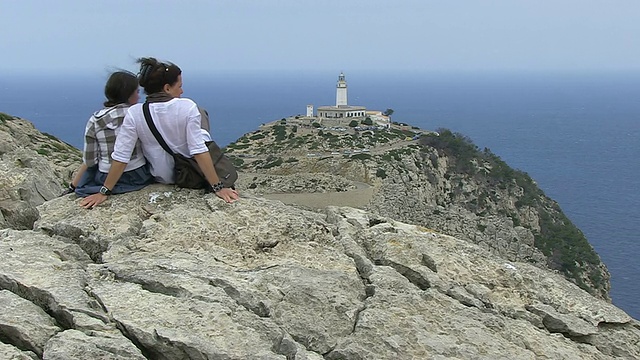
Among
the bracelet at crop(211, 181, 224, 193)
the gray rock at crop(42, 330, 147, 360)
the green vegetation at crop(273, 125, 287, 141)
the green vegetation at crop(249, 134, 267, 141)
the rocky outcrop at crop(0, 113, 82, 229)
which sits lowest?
the green vegetation at crop(249, 134, 267, 141)

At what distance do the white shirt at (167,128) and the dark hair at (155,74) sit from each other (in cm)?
23

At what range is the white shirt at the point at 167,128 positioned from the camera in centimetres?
653

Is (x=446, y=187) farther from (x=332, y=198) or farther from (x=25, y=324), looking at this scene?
(x=25, y=324)

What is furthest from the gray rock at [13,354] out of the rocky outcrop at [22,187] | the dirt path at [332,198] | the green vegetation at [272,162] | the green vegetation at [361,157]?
the green vegetation at [272,162]

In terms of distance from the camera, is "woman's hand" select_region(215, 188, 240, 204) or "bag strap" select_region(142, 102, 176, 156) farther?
"woman's hand" select_region(215, 188, 240, 204)

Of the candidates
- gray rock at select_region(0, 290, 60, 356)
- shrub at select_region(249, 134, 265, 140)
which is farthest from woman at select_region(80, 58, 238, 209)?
shrub at select_region(249, 134, 265, 140)

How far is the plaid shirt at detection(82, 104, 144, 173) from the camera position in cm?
689

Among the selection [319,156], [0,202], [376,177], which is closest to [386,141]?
[319,156]

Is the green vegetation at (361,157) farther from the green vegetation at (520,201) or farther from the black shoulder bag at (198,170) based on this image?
the black shoulder bag at (198,170)

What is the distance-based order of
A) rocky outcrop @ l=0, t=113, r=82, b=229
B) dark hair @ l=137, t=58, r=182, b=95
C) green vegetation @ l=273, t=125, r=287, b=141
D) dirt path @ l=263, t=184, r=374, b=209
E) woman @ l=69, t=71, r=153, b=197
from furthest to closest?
green vegetation @ l=273, t=125, r=287, b=141 < dirt path @ l=263, t=184, r=374, b=209 < rocky outcrop @ l=0, t=113, r=82, b=229 < woman @ l=69, t=71, r=153, b=197 < dark hair @ l=137, t=58, r=182, b=95

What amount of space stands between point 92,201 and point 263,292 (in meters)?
2.32

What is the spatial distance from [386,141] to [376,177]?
1439cm

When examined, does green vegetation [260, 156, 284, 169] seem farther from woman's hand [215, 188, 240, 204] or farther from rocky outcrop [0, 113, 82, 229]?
woman's hand [215, 188, 240, 204]

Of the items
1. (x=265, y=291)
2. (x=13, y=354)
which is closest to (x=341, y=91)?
(x=265, y=291)
